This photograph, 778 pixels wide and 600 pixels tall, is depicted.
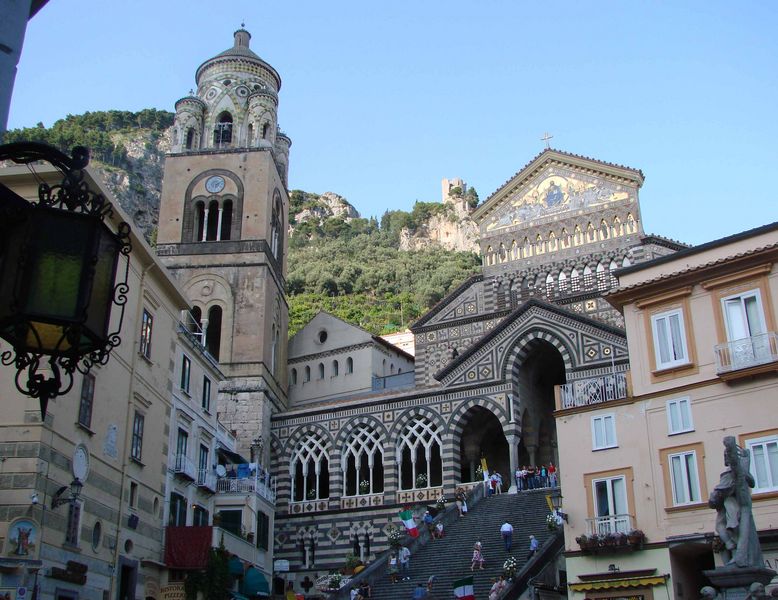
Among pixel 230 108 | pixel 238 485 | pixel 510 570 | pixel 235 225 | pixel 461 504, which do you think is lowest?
pixel 510 570

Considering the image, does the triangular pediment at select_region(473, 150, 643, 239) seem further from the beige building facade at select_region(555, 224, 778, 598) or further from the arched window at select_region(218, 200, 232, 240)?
the beige building facade at select_region(555, 224, 778, 598)

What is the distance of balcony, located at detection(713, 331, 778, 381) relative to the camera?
18.8 m

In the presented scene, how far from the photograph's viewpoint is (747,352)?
63.2ft

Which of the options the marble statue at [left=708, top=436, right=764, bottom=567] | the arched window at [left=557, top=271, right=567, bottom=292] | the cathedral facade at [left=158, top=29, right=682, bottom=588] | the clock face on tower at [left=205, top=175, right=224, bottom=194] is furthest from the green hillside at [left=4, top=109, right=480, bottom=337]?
the marble statue at [left=708, top=436, right=764, bottom=567]

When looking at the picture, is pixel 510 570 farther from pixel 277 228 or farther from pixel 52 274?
pixel 277 228

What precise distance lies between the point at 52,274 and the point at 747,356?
718 inches

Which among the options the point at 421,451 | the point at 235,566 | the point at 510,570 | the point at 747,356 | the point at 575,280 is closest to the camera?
the point at 747,356

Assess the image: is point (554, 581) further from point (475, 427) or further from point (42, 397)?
point (42, 397)

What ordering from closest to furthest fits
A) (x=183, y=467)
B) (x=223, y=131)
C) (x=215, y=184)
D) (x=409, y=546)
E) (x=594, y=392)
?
(x=594, y=392)
(x=183, y=467)
(x=409, y=546)
(x=215, y=184)
(x=223, y=131)

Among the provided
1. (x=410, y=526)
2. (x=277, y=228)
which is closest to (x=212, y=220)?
(x=277, y=228)

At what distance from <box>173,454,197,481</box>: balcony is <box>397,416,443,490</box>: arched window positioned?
1274 cm

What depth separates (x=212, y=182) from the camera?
45094 millimetres

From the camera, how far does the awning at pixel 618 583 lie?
19078 millimetres

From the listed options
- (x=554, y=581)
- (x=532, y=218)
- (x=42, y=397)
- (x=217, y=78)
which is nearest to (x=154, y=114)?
(x=217, y=78)
